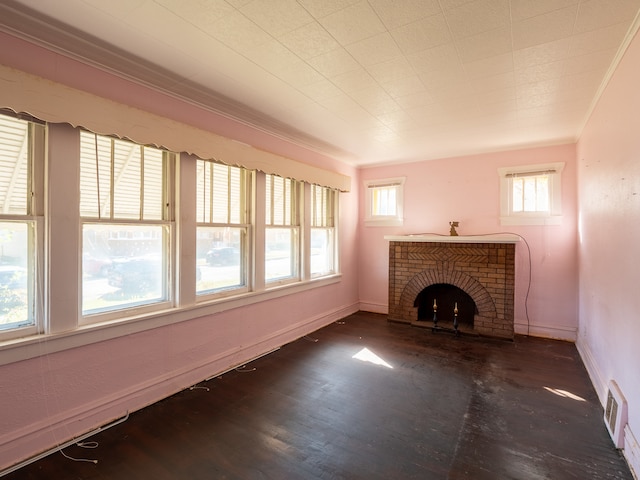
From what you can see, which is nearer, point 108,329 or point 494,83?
point 108,329

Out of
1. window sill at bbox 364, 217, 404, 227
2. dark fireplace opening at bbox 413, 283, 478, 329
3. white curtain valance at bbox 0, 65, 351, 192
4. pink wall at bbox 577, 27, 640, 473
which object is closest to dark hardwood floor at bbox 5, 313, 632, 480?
pink wall at bbox 577, 27, 640, 473

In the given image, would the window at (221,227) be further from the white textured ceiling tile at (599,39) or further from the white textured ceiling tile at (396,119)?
the white textured ceiling tile at (599,39)

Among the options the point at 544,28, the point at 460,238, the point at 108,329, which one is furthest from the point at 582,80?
the point at 108,329

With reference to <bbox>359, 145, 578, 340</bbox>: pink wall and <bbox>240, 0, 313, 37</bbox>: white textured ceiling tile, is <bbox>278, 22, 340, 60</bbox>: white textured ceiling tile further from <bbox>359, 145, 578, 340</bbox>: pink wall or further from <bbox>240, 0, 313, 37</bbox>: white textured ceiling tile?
<bbox>359, 145, 578, 340</bbox>: pink wall

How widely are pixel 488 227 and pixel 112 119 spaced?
470cm

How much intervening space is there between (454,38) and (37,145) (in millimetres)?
2727

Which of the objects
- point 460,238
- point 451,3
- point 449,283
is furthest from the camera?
point 449,283

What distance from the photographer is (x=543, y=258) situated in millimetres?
4398

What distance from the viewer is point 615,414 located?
2.20 meters

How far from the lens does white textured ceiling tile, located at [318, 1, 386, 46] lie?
5.82 ft

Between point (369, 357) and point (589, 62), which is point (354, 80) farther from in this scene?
point (369, 357)

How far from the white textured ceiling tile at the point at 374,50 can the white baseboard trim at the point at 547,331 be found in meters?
4.12

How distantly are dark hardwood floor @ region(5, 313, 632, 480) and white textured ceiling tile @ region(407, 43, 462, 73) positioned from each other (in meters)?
2.64

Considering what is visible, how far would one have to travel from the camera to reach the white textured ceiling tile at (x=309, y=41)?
76.7 inches
